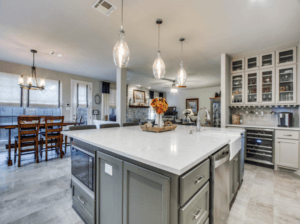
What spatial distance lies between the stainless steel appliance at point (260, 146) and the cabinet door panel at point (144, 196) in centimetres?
322

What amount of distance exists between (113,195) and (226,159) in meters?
1.06

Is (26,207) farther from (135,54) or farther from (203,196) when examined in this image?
(135,54)

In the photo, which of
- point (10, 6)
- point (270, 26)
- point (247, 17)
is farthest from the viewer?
point (270, 26)

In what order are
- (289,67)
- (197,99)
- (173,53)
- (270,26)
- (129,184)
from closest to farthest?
(129,184), (270,26), (289,67), (173,53), (197,99)

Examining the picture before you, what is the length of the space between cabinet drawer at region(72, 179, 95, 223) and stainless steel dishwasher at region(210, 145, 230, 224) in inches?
43.0

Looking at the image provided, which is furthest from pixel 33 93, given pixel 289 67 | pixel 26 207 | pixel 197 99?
pixel 197 99

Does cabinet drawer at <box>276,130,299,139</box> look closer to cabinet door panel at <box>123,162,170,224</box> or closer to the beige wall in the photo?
cabinet door panel at <box>123,162,170,224</box>

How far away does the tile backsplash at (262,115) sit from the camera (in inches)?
123

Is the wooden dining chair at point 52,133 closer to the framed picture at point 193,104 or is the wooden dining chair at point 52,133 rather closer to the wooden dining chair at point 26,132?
the wooden dining chair at point 26,132

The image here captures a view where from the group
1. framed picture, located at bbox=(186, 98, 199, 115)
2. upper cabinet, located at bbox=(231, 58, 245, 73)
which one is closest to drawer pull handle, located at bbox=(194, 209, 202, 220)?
upper cabinet, located at bbox=(231, 58, 245, 73)

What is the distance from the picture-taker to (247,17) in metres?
2.14

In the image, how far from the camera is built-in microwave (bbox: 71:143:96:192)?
1384 millimetres

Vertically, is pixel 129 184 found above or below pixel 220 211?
above

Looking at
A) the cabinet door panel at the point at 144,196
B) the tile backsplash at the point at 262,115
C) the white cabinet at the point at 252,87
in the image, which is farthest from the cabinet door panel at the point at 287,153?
the cabinet door panel at the point at 144,196
